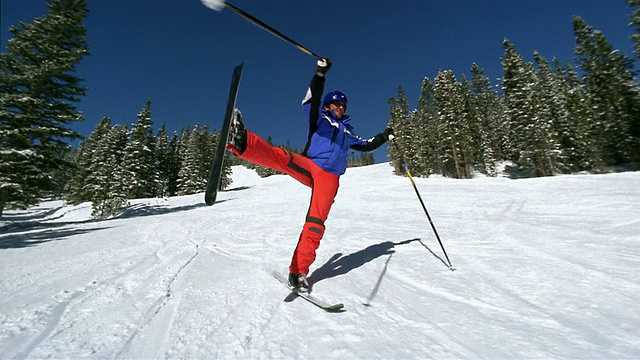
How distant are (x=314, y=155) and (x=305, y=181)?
1.22 ft

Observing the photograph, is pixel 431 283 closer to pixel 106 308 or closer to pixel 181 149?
pixel 106 308

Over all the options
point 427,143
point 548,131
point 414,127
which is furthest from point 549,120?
point 414,127

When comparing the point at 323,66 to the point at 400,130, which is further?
the point at 400,130

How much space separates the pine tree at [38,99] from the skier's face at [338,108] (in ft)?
50.1

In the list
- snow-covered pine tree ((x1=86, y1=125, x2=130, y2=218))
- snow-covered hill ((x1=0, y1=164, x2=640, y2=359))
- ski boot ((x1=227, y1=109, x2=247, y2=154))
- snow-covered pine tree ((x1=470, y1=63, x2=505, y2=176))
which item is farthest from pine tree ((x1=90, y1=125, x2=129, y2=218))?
snow-covered pine tree ((x1=470, y1=63, x2=505, y2=176))

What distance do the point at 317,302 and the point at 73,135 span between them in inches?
668

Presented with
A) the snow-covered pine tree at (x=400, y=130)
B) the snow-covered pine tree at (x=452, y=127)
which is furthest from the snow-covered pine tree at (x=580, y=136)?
the snow-covered pine tree at (x=400, y=130)

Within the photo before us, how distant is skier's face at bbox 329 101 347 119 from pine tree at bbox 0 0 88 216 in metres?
15.3

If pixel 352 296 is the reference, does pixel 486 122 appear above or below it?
above

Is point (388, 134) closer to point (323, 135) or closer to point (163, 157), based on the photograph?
point (323, 135)

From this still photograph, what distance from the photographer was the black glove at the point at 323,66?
3.90 meters

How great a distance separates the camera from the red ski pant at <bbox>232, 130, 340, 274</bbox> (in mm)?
3141

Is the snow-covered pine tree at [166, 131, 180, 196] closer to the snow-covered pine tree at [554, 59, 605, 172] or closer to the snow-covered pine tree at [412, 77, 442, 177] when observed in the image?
the snow-covered pine tree at [412, 77, 442, 177]

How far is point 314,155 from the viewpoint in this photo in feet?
12.7
